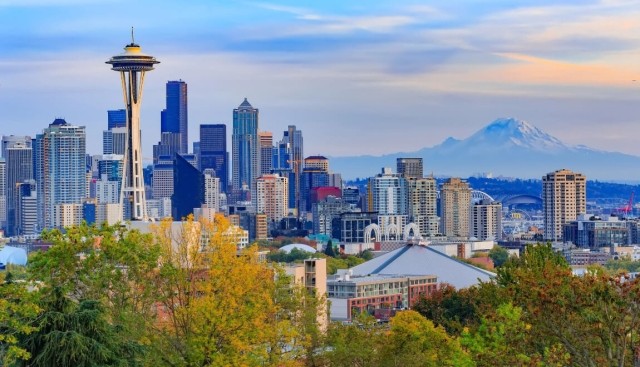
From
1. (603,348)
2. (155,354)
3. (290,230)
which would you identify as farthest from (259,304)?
(290,230)

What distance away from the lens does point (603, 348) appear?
20.8 m

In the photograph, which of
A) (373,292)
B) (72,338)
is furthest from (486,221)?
(72,338)

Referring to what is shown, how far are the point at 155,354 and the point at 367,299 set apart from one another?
5487cm

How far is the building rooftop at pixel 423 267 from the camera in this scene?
292 ft

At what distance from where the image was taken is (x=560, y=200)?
634 feet

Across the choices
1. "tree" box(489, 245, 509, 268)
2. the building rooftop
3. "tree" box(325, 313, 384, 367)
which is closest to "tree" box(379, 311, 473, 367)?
"tree" box(325, 313, 384, 367)

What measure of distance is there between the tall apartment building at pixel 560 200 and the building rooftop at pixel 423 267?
9162 cm

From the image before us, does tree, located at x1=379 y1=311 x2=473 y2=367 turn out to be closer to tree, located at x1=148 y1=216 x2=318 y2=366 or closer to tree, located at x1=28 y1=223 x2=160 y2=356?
tree, located at x1=148 y1=216 x2=318 y2=366

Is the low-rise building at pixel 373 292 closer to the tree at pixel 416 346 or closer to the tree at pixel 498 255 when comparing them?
the tree at pixel 416 346

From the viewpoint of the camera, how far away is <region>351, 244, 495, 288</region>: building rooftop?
89.1 metres

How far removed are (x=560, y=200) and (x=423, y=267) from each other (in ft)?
338

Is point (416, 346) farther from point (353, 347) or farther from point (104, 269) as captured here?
point (104, 269)

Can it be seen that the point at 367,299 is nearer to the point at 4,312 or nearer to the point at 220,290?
the point at 220,290

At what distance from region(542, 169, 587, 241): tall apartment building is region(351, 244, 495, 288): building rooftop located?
91.6 metres
